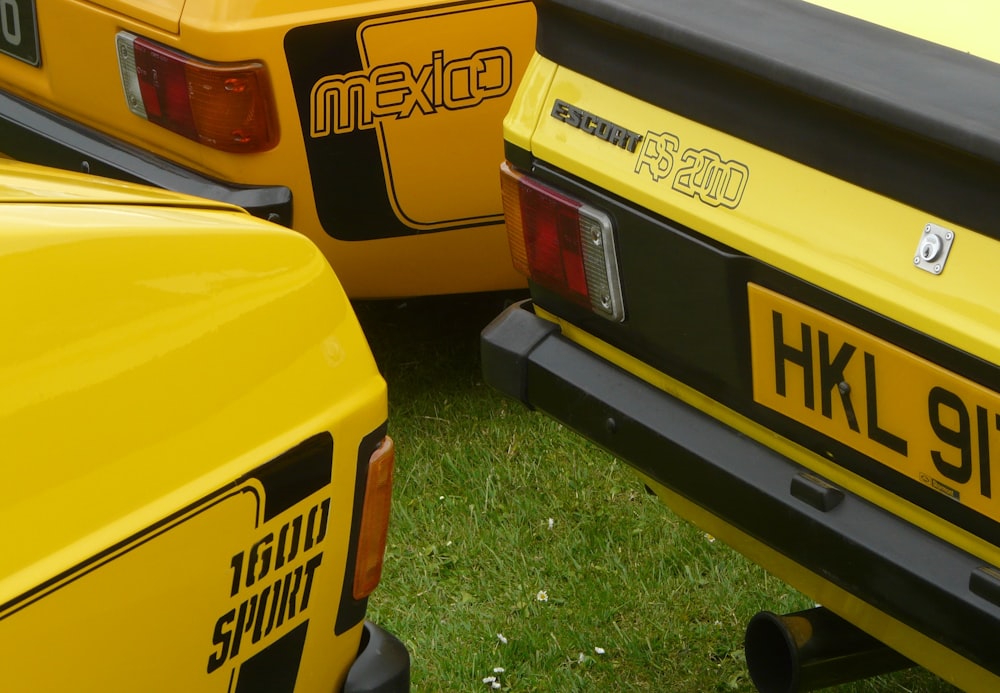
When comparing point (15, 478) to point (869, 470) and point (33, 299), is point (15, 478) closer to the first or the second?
point (33, 299)

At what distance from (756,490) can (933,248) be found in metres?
0.50

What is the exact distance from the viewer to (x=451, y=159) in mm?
3543

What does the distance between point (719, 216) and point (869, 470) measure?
1.48ft

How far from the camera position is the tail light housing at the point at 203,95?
3311mm

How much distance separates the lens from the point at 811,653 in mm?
2303

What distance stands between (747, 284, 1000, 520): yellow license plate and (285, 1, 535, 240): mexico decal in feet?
5.04

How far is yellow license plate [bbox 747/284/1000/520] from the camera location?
1.86m

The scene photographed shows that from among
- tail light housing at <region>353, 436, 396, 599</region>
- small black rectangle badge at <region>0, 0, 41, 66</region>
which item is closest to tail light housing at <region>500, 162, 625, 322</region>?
tail light housing at <region>353, 436, 396, 599</region>

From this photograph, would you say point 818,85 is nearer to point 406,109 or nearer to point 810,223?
point 810,223

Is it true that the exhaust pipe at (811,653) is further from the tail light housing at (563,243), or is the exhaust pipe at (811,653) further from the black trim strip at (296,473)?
the black trim strip at (296,473)

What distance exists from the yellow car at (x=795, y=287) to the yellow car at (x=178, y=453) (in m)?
0.63

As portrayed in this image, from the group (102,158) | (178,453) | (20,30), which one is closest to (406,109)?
(102,158)

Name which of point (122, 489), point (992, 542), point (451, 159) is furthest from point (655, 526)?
point (122, 489)

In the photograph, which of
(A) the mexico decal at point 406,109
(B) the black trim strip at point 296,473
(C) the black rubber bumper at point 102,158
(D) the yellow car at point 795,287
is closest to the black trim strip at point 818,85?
(D) the yellow car at point 795,287
